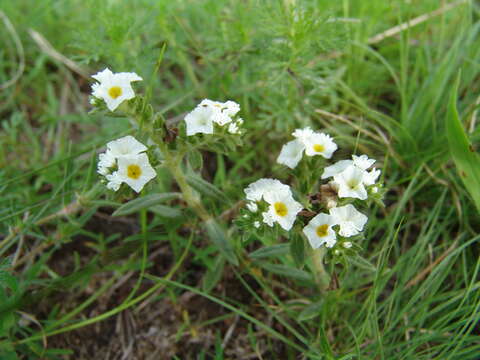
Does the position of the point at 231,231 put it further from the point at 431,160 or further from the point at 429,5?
the point at 429,5

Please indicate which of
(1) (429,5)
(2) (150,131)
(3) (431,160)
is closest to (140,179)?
(2) (150,131)

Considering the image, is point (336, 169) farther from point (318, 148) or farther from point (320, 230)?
point (320, 230)

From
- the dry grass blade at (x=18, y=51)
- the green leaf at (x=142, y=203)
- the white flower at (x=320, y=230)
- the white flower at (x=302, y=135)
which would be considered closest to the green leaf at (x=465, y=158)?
the white flower at (x=302, y=135)

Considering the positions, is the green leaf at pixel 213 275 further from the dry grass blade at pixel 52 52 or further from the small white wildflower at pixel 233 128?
the dry grass blade at pixel 52 52

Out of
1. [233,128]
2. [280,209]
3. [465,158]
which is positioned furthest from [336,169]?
[465,158]

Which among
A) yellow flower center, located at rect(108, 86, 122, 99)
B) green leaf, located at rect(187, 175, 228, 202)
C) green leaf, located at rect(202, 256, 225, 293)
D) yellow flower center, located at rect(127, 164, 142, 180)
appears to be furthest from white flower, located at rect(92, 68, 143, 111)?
green leaf, located at rect(202, 256, 225, 293)

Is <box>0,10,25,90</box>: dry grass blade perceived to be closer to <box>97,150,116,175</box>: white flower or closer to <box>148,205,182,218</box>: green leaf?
<box>148,205,182,218</box>: green leaf
